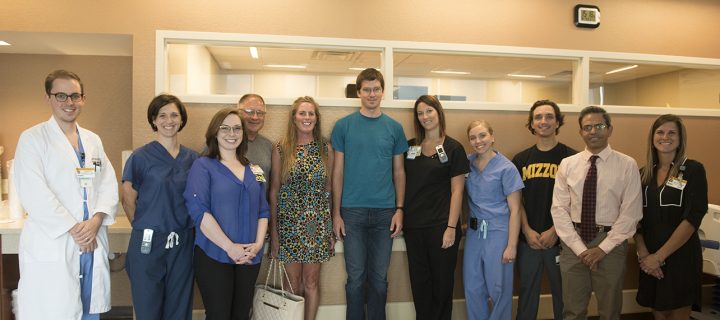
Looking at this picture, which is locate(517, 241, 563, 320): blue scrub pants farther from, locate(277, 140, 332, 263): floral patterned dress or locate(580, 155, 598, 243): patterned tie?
locate(277, 140, 332, 263): floral patterned dress

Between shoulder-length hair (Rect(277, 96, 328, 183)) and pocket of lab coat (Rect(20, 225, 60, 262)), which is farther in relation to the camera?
shoulder-length hair (Rect(277, 96, 328, 183))

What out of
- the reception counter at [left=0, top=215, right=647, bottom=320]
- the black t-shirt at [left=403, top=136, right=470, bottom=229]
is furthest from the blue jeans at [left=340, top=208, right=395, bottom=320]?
the reception counter at [left=0, top=215, right=647, bottom=320]

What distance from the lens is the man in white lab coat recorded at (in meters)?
2.07

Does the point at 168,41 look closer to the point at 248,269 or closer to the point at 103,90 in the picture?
the point at 103,90

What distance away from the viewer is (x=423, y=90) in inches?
129

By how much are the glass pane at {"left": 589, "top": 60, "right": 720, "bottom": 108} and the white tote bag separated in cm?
283

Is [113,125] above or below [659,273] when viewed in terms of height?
above

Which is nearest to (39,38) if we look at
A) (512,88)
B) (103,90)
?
(103,90)

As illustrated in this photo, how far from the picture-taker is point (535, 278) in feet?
9.08

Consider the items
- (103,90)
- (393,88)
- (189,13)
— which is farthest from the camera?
(103,90)

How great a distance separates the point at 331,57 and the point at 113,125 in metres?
1.88

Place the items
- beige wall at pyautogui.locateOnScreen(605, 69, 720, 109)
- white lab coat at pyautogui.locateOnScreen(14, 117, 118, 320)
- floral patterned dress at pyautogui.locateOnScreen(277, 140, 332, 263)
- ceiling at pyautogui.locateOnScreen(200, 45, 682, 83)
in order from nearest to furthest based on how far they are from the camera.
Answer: white lab coat at pyautogui.locateOnScreen(14, 117, 118, 320) < floral patterned dress at pyautogui.locateOnScreen(277, 140, 332, 263) < ceiling at pyautogui.locateOnScreen(200, 45, 682, 83) < beige wall at pyautogui.locateOnScreen(605, 69, 720, 109)

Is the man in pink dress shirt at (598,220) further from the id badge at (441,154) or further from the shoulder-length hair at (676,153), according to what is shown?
the id badge at (441,154)

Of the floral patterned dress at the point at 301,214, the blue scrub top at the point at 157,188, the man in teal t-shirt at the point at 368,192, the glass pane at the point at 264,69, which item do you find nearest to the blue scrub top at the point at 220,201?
the blue scrub top at the point at 157,188
